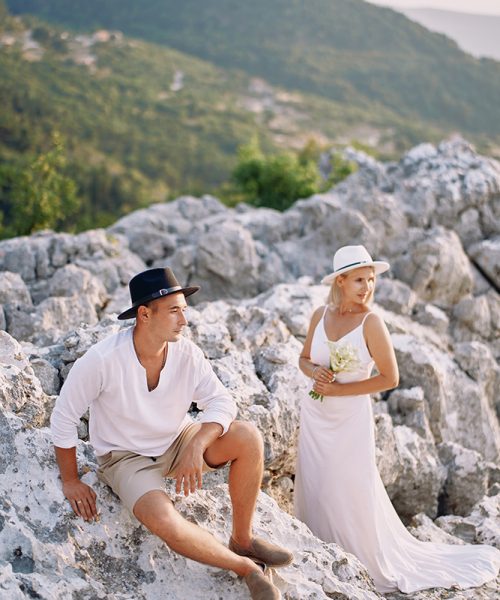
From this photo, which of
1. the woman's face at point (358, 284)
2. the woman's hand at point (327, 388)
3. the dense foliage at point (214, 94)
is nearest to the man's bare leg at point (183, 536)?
the woman's hand at point (327, 388)

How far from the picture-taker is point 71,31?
102750 mm

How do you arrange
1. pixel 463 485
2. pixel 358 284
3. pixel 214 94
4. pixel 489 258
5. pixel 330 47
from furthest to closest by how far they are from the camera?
pixel 330 47, pixel 214 94, pixel 489 258, pixel 463 485, pixel 358 284

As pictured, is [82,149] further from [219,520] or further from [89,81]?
[219,520]

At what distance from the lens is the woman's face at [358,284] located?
611cm

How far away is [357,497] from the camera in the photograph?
241 inches

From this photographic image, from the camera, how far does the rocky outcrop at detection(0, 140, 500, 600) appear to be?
15.8 ft

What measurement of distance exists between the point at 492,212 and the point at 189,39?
339ft

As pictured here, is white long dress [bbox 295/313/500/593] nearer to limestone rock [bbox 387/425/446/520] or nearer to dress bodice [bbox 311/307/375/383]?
dress bodice [bbox 311/307/375/383]

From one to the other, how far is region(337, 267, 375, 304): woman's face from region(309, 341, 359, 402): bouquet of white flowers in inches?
15.6

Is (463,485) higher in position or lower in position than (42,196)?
lower

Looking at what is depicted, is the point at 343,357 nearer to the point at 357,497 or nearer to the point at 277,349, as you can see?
the point at 357,497

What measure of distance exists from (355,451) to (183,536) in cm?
197

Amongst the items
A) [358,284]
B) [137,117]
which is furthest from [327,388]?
[137,117]

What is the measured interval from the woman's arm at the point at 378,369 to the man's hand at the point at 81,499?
2.05 meters
